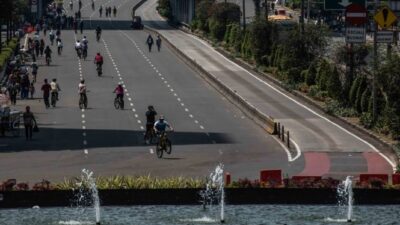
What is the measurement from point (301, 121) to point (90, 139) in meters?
11.7

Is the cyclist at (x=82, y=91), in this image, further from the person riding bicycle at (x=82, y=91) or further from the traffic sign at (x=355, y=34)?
the traffic sign at (x=355, y=34)

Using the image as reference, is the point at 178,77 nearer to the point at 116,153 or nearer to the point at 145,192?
the point at 116,153

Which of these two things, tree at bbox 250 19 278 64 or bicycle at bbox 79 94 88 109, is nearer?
bicycle at bbox 79 94 88 109

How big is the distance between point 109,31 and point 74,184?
101 metres

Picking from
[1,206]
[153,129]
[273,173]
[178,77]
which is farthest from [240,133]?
[178,77]

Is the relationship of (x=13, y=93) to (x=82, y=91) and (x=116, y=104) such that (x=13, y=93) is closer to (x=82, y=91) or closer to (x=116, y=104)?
(x=82, y=91)

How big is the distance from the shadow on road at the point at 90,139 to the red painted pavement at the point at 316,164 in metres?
4.89

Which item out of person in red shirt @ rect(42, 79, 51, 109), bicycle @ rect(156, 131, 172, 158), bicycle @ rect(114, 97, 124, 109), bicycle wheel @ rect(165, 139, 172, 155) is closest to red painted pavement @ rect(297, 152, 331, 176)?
bicycle wheel @ rect(165, 139, 172, 155)

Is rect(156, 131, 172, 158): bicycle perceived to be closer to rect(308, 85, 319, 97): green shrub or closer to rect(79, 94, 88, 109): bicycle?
rect(79, 94, 88, 109): bicycle

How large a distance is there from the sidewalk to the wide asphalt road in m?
1.22

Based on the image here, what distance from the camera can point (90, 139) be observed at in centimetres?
6028

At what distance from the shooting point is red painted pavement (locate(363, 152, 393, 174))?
167 ft

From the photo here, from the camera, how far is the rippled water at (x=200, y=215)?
129 feet

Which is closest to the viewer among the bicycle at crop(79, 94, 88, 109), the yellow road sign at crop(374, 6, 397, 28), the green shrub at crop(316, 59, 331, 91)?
the yellow road sign at crop(374, 6, 397, 28)
